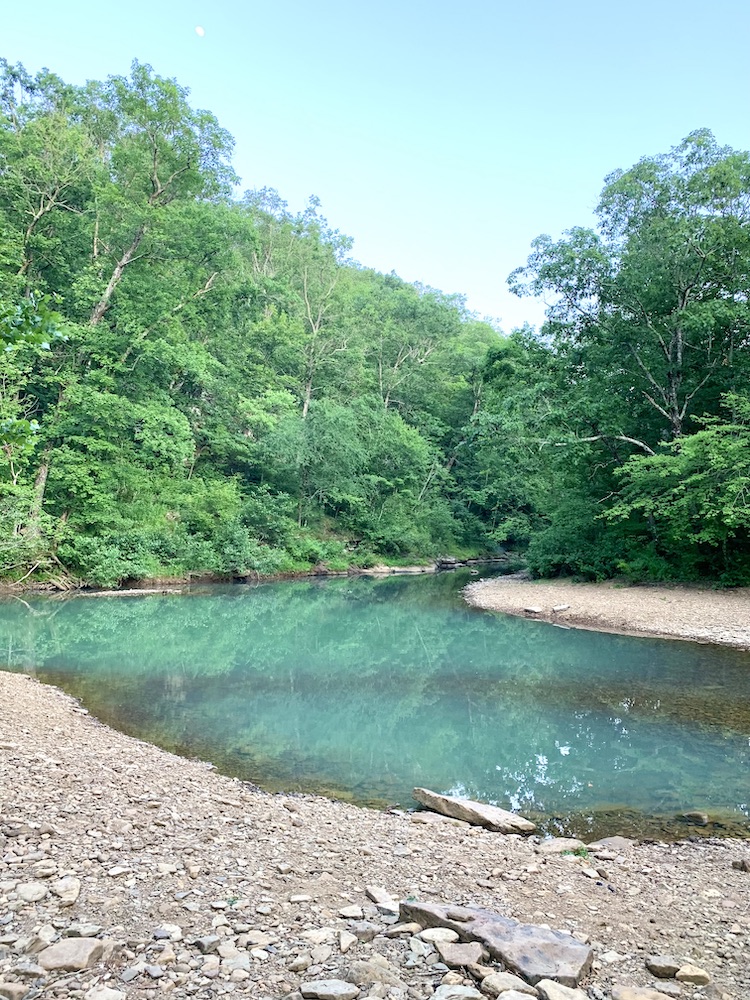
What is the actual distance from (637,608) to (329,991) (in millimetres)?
16268

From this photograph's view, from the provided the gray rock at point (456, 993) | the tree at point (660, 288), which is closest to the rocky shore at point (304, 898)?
the gray rock at point (456, 993)

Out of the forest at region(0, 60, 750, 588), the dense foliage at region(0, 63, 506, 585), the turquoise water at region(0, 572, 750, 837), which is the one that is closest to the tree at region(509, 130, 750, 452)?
the forest at region(0, 60, 750, 588)

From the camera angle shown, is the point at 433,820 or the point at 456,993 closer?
the point at 456,993

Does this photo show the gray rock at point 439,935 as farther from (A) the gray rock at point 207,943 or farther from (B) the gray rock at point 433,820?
(B) the gray rock at point 433,820

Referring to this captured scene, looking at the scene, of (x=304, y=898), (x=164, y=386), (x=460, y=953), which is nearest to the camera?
(x=460, y=953)

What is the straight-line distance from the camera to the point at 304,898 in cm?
350

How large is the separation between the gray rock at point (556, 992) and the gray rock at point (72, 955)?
5.99ft

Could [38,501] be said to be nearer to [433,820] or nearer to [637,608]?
[637,608]

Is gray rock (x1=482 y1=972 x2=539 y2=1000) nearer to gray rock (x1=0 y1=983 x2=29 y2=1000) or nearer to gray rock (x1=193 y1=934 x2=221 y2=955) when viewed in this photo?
gray rock (x1=193 y1=934 x2=221 y2=955)

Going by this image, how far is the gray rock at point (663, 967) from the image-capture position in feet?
9.32

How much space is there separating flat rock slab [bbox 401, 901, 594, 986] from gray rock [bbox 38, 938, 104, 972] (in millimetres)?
1445

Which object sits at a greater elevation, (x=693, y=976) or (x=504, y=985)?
(x=504, y=985)

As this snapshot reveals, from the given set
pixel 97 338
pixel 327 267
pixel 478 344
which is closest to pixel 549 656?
pixel 97 338

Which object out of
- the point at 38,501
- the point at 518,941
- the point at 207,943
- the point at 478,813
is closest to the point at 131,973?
the point at 207,943
